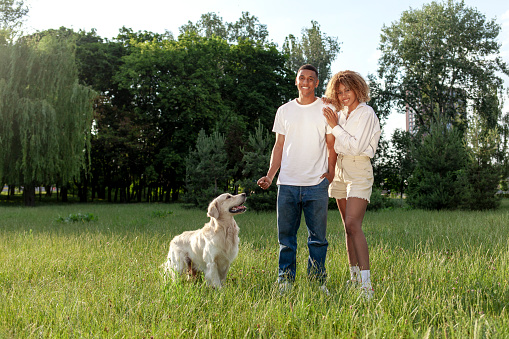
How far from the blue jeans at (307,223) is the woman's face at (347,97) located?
861mm

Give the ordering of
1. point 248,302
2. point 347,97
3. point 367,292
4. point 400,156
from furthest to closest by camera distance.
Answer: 1. point 400,156
2. point 347,97
3. point 367,292
4. point 248,302

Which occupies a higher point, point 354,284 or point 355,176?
point 355,176

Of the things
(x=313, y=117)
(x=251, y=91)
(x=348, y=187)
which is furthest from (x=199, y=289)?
(x=251, y=91)

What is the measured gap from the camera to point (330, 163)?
14.6ft

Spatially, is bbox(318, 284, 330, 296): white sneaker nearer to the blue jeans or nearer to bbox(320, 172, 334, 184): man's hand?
the blue jeans

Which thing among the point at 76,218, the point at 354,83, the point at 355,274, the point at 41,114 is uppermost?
the point at 41,114

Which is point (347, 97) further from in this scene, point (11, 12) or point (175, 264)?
point (11, 12)

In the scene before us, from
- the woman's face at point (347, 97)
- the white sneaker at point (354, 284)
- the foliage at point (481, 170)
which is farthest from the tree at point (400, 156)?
the white sneaker at point (354, 284)

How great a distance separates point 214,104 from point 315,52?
9.88 m

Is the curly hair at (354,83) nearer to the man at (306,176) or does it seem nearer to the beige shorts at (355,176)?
the man at (306,176)

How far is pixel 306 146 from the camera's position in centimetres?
Answer: 447

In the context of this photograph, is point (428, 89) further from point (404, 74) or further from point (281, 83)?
point (281, 83)

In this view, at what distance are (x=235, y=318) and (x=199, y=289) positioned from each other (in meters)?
0.91

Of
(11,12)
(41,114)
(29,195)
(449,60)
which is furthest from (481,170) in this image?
(11,12)
